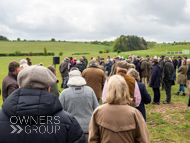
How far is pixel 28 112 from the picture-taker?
1.76 m

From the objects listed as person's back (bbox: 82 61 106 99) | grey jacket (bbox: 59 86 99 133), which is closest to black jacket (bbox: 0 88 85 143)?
grey jacket (bbox: 59 86 99 133)

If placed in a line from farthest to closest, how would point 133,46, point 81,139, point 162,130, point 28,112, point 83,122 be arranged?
1. point 133,46
2. point 162,130
3. point 83,122
4. point 81,139
5. point 28,112

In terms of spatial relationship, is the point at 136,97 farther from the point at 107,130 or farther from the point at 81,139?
the point at 81,139

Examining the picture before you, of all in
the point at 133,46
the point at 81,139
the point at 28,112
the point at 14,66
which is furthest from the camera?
the point at 133,46

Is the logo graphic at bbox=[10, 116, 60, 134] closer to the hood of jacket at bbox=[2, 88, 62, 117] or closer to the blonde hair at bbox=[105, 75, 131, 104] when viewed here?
the hood of jacket at bbox=[2, 88, 62, 117]

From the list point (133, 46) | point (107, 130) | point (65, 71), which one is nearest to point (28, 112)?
point (107, 130)

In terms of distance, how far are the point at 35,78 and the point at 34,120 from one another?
1.42 ft

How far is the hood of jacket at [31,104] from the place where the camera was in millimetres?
1766

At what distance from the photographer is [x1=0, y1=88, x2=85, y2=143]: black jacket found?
1781mm

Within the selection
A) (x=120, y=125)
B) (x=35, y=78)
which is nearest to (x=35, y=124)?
(x=35, y=78)

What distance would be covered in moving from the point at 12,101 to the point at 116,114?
4.11ft

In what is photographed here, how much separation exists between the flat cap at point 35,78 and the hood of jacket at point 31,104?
6 cm

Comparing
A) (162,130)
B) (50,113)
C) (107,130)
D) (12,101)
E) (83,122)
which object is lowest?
(162,130)

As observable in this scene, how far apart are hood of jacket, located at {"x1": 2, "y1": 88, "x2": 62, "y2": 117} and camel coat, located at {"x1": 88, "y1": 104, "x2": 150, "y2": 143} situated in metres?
0.76
